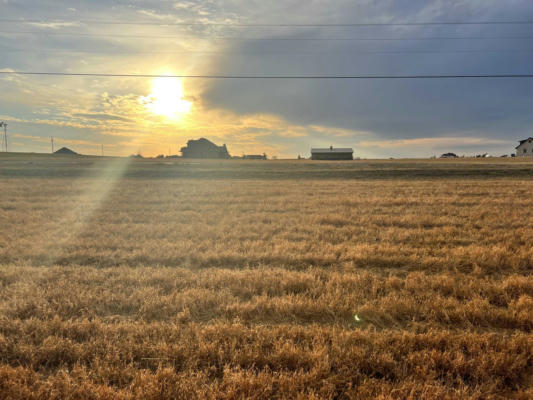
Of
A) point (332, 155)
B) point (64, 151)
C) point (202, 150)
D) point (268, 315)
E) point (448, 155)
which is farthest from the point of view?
point (64, 151)

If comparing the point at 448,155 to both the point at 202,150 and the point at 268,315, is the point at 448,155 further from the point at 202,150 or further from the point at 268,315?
the point at 268,315

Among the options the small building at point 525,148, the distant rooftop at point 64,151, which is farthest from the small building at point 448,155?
the distant rooftop at point 64,151

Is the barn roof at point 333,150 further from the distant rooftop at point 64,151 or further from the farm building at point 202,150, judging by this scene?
the distant rooftop at point 64,151

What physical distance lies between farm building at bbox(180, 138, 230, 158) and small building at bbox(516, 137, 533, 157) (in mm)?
118230

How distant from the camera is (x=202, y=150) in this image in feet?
423

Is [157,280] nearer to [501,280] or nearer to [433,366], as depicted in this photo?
[433,366]

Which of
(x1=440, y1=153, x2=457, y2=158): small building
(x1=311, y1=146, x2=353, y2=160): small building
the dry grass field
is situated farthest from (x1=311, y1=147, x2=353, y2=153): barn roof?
the dry grass field

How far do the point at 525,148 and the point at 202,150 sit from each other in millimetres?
128865

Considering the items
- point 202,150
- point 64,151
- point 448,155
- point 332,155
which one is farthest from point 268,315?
point 64,151

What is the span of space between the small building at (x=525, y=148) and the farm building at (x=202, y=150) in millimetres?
118230

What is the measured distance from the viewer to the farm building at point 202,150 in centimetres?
12825

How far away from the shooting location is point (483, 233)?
9.41 metres

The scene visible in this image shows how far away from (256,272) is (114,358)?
3.08 metres

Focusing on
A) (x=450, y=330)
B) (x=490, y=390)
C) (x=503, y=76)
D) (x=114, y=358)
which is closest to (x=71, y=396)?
(x=114, y=358)
